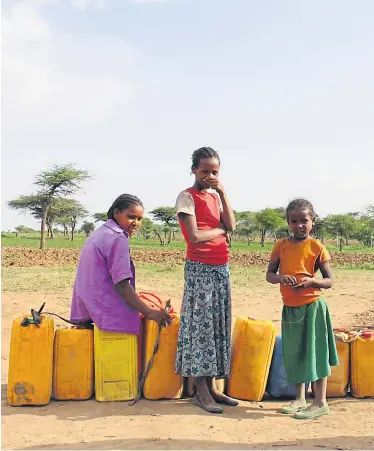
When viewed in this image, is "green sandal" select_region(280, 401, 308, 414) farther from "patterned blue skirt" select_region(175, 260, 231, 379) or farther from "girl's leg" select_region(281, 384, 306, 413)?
"patterned blue skirt" select_region(175, 260, 231, 379)

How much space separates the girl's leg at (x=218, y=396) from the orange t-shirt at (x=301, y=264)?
757 mm

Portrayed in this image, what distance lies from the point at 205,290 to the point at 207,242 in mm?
323

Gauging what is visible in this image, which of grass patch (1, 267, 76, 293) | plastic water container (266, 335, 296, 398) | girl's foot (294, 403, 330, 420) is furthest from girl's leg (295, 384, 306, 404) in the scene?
grass patch (1, 267, 76, 293)

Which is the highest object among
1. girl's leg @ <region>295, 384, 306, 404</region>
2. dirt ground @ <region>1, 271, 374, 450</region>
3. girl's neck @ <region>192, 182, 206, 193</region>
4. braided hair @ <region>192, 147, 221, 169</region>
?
braided hair @ <region>192, 147, 221, 169</region>

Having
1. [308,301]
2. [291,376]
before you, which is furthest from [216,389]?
[308,301]

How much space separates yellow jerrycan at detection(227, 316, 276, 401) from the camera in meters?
3.98

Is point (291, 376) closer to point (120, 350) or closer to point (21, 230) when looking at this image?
point (120, 350)

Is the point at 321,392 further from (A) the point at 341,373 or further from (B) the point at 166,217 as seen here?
(B) the point at 166,217

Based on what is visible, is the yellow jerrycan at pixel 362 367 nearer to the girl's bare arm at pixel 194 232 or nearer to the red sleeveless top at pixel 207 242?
the red sleeveless top at pixel 207 242

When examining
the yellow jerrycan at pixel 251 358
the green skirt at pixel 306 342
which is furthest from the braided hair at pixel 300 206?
the yellow jerrycan at pixel 251 358

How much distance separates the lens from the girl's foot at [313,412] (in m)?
3.59

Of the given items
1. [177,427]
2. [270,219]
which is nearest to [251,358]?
[177,427]

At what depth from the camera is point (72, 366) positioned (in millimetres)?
3957

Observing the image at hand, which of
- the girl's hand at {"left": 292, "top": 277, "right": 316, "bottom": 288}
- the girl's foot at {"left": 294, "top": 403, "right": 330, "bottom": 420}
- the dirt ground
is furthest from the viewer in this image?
the girl's hand at {"left": 292, "top": 277, "right": 316, "bottom": 288}
